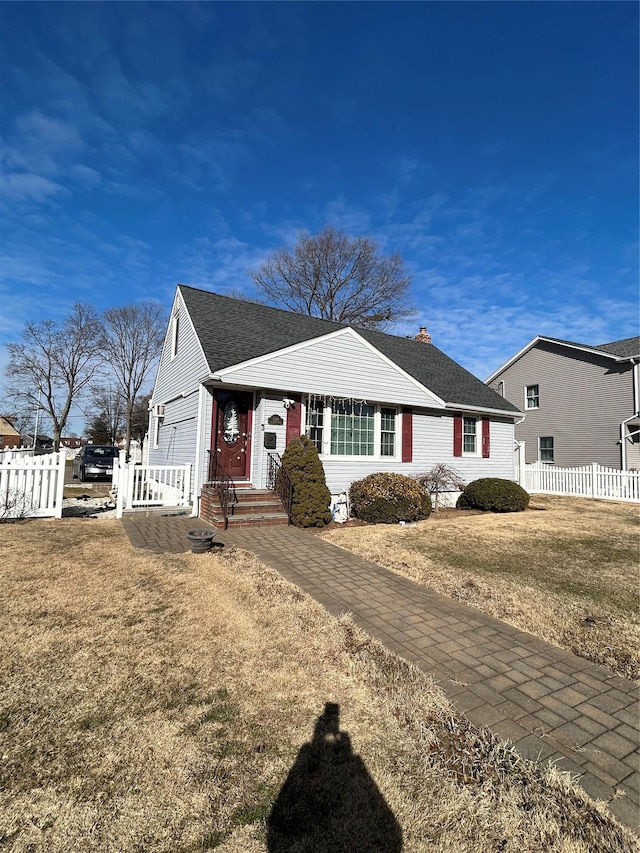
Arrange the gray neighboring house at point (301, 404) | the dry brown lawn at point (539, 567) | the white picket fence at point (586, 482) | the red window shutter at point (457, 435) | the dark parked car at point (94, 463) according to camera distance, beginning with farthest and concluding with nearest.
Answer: the dark parked car at point (94, 463) → the white picket fence at point (586, 482) → the red window shutter at point (457, 435) → the gray neighboring house at point (301, 404) → the dry brown lawn at point (539, 567)

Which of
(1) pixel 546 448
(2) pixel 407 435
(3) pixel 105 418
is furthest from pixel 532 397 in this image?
(3) pixel 105 418

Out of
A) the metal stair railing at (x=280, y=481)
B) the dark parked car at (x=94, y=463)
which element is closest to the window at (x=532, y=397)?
the metal stair railing at (x=280, y=481)

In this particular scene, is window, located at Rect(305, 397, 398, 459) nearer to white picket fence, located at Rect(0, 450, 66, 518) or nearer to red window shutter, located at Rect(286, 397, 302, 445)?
red window shutter, located at Rect(286, 397, 302, 445)

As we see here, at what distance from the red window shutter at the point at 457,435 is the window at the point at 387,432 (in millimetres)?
2645

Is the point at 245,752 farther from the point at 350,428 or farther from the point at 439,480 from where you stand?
the point at 439,480

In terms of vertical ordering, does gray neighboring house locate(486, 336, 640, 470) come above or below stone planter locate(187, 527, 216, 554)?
above

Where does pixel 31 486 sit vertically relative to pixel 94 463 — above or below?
below

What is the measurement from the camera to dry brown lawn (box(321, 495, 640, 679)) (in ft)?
13.0

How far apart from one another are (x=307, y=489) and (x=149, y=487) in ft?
13.6

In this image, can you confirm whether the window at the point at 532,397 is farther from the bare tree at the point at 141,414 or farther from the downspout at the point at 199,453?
the bare tree at the point at 141,414

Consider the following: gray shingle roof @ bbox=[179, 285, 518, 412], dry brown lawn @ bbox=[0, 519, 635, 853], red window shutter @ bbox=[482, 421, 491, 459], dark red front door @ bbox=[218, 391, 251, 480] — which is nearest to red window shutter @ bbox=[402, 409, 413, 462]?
gray shingle roof @ bbox=[179, 285, 518, 412]

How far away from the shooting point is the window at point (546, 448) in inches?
865

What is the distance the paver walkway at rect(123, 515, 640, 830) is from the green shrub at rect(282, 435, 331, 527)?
3.16m

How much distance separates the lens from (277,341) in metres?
11.7
